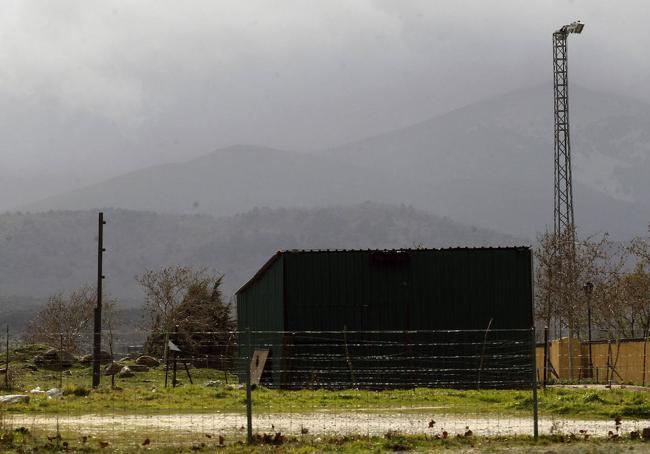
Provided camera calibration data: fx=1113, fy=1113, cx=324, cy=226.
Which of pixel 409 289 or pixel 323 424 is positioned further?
pixel 409 289

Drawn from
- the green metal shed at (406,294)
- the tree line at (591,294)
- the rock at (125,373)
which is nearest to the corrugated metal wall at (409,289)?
the green metal shed at (406,294)

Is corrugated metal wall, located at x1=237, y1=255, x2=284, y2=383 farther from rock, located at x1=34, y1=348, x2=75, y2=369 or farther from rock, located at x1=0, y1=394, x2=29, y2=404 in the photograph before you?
rock, located at x1=0, y1=394, x2=29, y2=404

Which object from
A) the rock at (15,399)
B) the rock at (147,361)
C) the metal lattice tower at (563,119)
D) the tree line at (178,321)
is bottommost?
the rock at (15,399)

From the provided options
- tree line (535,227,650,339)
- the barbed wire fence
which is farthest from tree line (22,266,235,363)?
tree line (535,227,650,339)

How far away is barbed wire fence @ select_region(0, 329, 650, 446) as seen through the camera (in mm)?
20672

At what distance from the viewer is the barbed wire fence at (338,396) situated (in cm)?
2067

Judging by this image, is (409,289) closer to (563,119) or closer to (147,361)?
(147,361)

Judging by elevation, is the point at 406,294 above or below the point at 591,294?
below

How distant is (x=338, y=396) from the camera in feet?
100

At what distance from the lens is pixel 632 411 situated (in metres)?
24.2

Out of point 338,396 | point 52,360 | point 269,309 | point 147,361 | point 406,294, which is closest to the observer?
point 338,396

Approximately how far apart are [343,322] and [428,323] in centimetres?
302

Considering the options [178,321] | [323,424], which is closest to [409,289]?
[323,424]

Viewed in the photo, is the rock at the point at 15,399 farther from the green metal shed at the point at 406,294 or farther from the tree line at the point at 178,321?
the tree line at the point at 178,321
